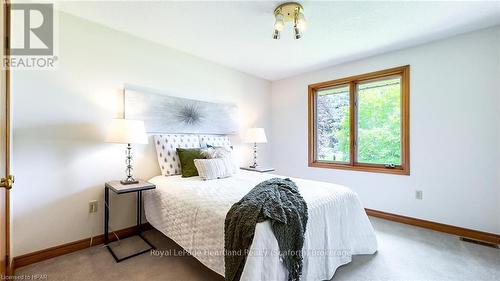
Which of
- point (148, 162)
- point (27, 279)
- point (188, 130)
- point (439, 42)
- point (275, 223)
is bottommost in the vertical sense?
point (27, 279)

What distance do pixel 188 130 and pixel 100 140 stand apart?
3.57 ft

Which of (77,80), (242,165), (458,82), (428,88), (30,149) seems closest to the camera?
(30,149)

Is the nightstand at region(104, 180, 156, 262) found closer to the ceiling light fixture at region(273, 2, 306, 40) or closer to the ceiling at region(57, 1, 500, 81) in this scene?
the ceiling at region(57, 1, 500, 81)

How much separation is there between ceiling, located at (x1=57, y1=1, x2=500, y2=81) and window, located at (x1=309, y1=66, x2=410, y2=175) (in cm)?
53

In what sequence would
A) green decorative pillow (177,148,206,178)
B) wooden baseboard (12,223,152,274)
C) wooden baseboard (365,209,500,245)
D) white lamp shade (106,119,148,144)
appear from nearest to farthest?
wooden baseboard (12,223,152,274), white lamp shade (106,119,148,144), wooden baseboard (365,209,500,245), green decorative pillow (177,148,206,178)

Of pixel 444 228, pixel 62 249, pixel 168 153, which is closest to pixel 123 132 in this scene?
pixel 168 153

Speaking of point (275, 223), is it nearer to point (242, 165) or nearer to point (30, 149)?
point (30, 149)

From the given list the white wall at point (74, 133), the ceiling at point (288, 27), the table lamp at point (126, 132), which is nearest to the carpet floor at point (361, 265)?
the white wall at point (74, 133)

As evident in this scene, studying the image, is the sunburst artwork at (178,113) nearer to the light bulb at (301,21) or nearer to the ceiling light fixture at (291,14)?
the ceiling light fixture at (291,14)

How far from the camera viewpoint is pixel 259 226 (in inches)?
53.2

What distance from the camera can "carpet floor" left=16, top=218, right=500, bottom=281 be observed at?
6.03 ft

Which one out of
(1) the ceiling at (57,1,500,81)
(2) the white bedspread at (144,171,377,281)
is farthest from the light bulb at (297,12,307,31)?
(2) the white bedspread at (144,171,377,281)

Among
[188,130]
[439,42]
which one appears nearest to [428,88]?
[439,42]

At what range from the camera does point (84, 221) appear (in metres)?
2.34
